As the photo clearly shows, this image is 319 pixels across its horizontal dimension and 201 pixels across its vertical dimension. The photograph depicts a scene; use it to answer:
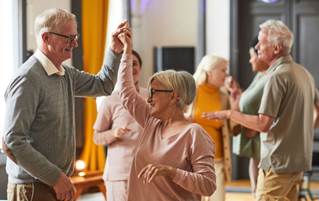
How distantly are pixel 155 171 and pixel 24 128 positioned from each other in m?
0.54

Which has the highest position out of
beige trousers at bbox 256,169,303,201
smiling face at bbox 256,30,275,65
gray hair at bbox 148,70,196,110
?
smiling face at bbox 256,30,275,65

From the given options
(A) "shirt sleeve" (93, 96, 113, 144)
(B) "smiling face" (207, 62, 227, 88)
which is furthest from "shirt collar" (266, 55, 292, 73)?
(B) "smiling face" (207, 62, 227, 88)

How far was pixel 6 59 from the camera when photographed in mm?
5379

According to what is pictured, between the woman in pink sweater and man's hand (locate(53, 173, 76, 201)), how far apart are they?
Result: 24cm

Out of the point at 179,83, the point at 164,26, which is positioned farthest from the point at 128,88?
the point at 164,26

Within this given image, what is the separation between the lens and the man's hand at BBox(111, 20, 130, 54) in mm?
2854

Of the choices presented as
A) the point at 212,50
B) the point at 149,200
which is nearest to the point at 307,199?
the point at 212,50

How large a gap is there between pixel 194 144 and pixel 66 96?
0.59 m

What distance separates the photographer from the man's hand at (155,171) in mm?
2377

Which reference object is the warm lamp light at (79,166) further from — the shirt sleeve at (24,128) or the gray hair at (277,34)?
the shirt sleeve at (24,128)

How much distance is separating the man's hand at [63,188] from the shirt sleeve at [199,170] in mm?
445

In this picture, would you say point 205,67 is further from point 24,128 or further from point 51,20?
point 24,128

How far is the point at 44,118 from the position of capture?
103 inches

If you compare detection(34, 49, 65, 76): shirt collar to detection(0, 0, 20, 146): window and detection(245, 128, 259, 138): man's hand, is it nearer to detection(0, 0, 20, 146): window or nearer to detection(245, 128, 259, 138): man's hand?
detection(245, 128, 259, 138): man's hand
